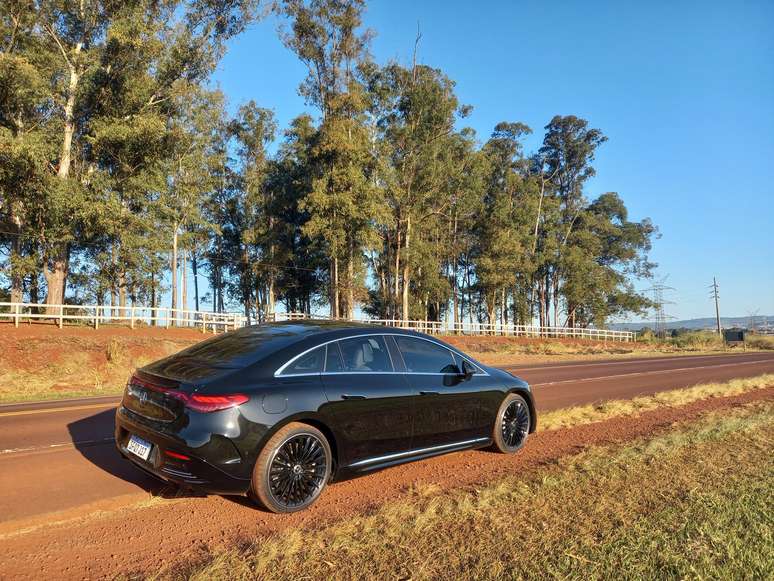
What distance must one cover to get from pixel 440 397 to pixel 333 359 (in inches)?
51.7

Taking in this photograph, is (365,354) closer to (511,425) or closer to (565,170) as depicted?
(511,425)

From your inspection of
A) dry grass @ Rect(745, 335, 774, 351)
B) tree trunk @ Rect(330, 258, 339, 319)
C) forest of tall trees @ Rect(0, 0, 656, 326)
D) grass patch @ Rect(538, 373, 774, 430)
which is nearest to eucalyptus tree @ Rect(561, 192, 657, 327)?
forest of tall trees @ Rect(0, 0, 656, 326)

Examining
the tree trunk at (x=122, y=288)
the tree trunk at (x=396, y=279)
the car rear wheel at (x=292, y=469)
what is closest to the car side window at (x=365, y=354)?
the car rear wheel at (x=292, y=469)

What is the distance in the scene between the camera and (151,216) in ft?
99.6

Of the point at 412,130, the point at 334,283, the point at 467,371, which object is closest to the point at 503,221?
the point at 412,130

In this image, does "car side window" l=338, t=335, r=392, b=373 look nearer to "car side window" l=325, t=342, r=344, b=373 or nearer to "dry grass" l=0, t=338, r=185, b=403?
"car side window" l=325, t=342, r=344, b=373

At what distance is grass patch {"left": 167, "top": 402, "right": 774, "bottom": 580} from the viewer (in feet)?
11.2

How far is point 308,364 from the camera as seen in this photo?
492cm

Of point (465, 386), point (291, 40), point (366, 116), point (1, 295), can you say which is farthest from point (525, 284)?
point (465, 386)

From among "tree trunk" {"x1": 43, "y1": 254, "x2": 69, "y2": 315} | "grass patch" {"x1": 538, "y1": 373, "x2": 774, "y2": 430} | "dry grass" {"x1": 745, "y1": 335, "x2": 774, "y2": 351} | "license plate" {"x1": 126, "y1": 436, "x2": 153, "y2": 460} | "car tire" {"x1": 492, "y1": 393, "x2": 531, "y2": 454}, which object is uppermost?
"tree trunk" {"x1": 43, "y1": 254, "x2": 69, "y2": 315}

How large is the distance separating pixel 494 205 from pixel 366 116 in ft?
67.7

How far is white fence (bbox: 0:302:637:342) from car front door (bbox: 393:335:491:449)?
5.42 feet

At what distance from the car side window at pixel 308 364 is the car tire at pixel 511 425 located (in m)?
2.53

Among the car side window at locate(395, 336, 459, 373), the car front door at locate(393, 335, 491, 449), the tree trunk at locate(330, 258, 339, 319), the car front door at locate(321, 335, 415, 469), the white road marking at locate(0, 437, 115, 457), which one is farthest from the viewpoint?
the tree trunk at locate(330, 258, 339, 319)
